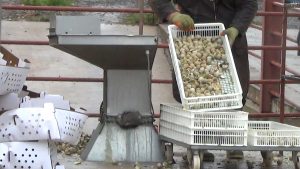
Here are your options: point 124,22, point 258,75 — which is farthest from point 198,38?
point 124,22

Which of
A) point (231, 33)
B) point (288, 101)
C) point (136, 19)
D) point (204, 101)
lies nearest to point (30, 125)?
point (204, 101)

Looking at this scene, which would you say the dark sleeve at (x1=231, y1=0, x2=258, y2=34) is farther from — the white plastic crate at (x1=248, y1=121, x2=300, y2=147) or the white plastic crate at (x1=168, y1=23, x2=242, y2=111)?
the white plastic crate at (x1=248, y1=121, x2=300, y2=147)

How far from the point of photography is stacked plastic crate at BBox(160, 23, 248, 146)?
5.52m

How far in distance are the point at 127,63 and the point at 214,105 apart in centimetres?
79

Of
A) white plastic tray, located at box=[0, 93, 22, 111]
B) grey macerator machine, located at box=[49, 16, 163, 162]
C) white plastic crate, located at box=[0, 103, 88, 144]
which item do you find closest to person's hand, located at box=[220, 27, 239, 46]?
grey macerator machine, located at box=[49, 16, 163, 162]

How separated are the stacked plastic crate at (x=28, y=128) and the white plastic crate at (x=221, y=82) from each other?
77 centimetres

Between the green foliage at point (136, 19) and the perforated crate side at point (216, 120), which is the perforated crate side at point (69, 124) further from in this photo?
the green foliage at point (136, 19)

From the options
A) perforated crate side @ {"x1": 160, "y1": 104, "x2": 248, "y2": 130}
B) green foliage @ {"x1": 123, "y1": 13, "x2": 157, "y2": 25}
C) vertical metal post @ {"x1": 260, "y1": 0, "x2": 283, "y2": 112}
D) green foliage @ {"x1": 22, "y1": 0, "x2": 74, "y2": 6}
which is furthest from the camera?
green foliage @ {"x1": 22, "y1": 0, "x2": 74, "y2": 6}

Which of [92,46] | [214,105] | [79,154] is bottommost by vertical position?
[79,154]

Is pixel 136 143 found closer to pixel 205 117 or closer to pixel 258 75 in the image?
pixel 205 117

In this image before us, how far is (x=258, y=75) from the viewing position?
10453 mm

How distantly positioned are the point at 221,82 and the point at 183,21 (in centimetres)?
52

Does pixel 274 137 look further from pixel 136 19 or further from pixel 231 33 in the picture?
pixel 136 19

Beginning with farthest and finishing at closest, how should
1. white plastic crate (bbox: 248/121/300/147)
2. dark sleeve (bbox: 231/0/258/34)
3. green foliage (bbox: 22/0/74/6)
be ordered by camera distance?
1. green foliage (bbox: 22/0/74/6)
2. dark sleeve (bbox: 231/0/258/34)
3. white plastic crate (bbox: 248/121/300/147)
